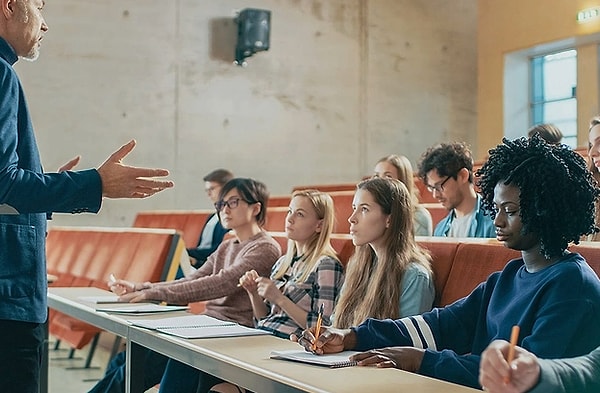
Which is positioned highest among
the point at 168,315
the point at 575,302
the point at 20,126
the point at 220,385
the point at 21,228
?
the point at 20,126

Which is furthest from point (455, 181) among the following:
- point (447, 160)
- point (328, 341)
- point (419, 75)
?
point (419, 75)

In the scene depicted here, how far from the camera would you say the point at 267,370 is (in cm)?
178

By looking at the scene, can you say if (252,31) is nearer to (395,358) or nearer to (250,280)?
(250,280)

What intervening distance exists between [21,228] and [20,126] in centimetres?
23

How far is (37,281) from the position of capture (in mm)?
1969

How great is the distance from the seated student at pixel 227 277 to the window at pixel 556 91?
6.12 meters

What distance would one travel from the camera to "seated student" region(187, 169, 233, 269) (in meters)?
5.35

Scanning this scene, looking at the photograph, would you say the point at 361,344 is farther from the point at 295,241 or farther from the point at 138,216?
the point at 138,216

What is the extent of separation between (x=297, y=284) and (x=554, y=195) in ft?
4.49

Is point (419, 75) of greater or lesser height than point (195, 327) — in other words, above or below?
above

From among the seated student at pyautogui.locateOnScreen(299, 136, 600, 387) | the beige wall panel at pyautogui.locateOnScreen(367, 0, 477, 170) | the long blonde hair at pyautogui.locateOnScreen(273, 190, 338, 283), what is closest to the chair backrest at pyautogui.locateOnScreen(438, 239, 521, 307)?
the seated student at pyautogui.locateOnScreen(299, 136, 600, 387)

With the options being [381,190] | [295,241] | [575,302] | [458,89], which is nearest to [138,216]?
[458,89]

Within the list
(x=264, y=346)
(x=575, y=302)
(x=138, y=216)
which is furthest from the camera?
(x=138, y=216)

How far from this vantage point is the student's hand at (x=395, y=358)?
183 cm
